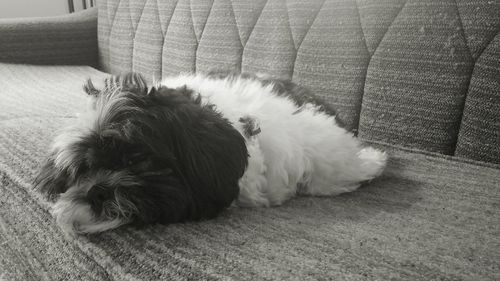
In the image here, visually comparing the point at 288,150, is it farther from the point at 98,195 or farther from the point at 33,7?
the point at 33,7

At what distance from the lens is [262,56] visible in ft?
6.46

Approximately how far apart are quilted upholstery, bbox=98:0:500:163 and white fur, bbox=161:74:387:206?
0.75 ft

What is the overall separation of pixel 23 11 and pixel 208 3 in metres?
2.93

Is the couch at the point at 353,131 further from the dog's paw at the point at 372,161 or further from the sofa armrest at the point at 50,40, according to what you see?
the sofa armrest at the point at 50,40

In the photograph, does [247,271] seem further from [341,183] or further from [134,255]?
[341,183]

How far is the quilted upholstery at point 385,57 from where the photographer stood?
1.39m

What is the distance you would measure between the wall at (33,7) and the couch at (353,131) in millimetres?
2100

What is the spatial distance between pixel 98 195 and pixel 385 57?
1.06 m

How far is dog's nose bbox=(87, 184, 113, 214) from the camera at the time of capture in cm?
95

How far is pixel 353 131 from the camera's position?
1.70 m

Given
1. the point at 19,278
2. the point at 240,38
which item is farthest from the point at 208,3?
the point at 19,278

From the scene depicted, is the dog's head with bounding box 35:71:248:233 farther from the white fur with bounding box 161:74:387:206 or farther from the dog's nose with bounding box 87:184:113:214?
the white fur with bounding box 161:74:387:206

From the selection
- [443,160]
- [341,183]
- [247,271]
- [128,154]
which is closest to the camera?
[247,271]

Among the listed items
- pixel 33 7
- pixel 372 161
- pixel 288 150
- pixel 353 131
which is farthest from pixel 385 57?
pixel 33 7
